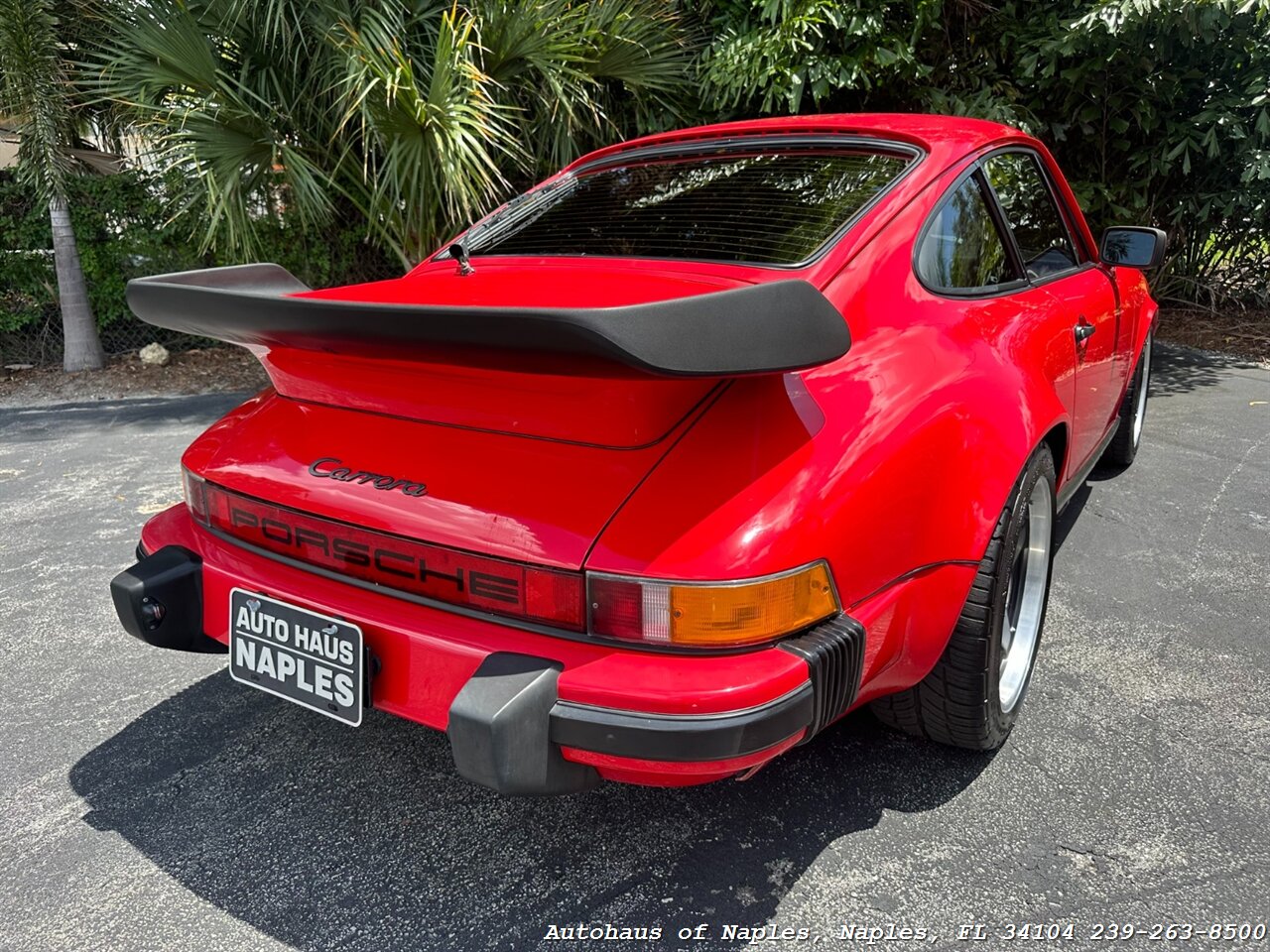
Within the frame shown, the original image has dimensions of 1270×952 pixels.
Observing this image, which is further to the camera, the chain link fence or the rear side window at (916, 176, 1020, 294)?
the chain link fence

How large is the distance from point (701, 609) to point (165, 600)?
48.9 inches

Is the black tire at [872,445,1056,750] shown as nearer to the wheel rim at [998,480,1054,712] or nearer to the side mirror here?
the wheel rim at [998,480,1054,712]

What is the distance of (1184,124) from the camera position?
260 inches

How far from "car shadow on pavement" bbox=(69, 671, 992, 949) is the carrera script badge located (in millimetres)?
816

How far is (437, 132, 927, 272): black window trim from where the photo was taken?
2.04 metres

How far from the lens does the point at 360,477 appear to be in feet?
5.86

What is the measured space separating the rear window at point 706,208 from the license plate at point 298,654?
1.16 m

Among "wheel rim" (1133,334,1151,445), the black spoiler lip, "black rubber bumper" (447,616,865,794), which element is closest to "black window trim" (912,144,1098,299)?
the black spoiler lip

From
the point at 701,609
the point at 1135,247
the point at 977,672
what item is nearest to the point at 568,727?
the point at 701,609

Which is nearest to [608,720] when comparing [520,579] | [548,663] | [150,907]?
[548,663]

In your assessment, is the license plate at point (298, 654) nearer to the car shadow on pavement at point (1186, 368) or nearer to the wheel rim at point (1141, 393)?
the wheel rim at point (1141, 393)

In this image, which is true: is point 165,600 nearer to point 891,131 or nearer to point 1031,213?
point 891,131

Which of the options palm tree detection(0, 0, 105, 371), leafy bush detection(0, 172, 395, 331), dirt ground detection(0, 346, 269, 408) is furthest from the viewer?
leafy bush detection(0, 172, 395, 331)

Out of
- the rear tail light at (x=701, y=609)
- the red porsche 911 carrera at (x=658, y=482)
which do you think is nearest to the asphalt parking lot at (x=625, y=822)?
the red porsche 911 carrera at (x=658, y=482)
